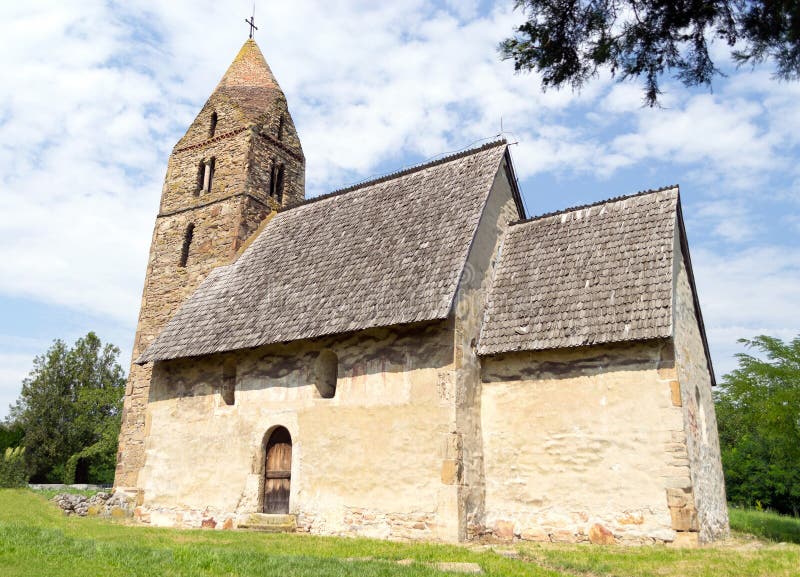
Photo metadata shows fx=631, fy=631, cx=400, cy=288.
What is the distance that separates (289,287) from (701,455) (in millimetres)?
9688

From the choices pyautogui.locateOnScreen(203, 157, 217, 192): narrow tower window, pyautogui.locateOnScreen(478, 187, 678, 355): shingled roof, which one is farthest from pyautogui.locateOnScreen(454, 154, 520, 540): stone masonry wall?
pyautogui.locateOnScreen(203, 157, 217, 192): narrow tower window

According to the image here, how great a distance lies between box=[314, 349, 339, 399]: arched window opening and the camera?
13.8 m

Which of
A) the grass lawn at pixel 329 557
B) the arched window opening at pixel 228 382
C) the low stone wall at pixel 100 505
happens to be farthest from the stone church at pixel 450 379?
the grass lawn at pixel 329 557

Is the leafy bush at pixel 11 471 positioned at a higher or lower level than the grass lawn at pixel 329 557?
higher

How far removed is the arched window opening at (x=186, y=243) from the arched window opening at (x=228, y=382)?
6151 millimetres

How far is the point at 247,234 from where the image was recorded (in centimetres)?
1978

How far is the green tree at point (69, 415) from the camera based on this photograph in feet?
137

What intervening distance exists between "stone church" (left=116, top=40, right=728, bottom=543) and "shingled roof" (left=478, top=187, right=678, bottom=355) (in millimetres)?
42

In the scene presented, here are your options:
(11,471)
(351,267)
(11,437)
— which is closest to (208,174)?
(351,267)

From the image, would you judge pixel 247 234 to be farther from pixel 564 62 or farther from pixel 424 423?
pixel 564 62

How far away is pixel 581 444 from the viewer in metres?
11.6

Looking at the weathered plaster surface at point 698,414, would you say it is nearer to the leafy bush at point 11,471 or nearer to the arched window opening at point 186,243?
the arched window opening at point 186,243

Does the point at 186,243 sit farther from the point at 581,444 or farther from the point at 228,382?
the point at 581,444

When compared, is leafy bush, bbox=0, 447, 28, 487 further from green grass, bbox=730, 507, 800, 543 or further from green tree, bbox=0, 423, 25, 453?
green grass, bbox=730, 507, 800, 543
